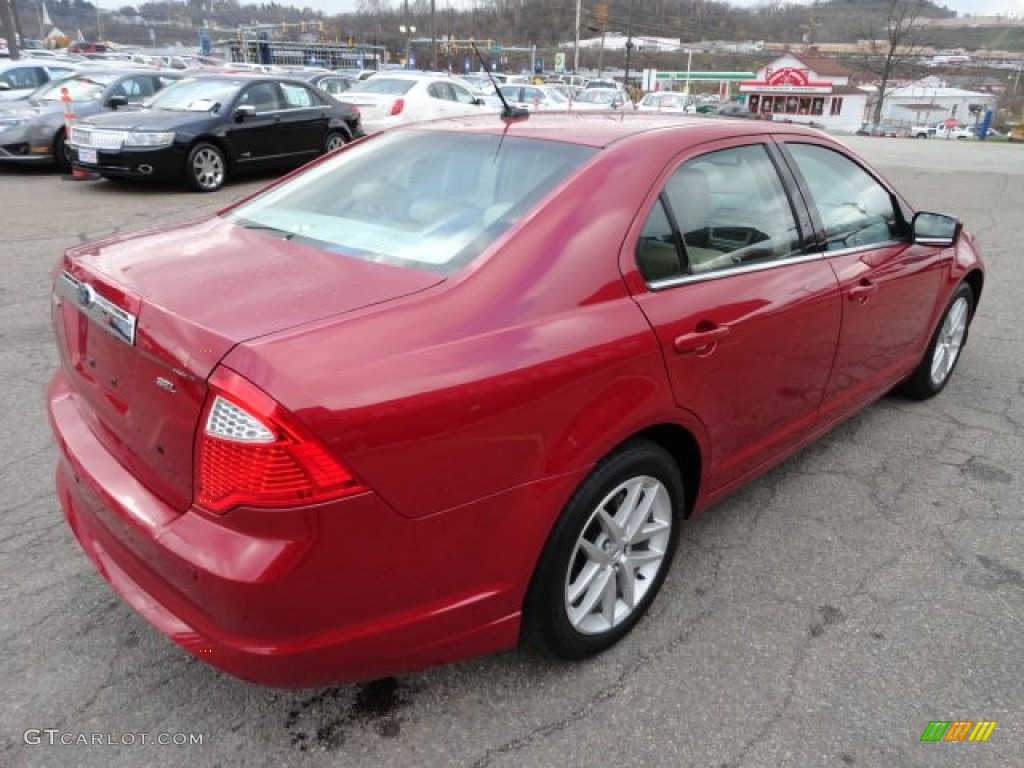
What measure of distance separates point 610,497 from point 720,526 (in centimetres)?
112

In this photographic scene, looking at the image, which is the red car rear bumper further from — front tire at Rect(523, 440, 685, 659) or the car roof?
→ the car roof

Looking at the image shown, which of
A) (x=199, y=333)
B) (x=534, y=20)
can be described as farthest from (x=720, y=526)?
(x=534, y=20)

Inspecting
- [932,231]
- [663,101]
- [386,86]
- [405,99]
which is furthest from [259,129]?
[663,101]

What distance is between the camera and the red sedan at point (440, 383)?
167cm

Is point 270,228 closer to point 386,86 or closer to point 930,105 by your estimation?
point 386,86

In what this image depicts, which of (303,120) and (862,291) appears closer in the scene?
(862,291)

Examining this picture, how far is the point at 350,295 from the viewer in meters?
1.91

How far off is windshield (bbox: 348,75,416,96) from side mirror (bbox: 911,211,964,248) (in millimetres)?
12841

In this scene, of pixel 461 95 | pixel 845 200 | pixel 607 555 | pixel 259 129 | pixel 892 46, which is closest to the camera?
pixel 607 555

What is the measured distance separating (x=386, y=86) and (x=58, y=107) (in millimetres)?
5867

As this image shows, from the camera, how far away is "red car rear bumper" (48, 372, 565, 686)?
165 cm

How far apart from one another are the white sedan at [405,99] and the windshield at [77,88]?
4243 millimetres

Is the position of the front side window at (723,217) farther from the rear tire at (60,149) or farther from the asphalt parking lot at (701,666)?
the rear tire at (60,149)

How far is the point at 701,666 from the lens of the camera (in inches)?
92.9
